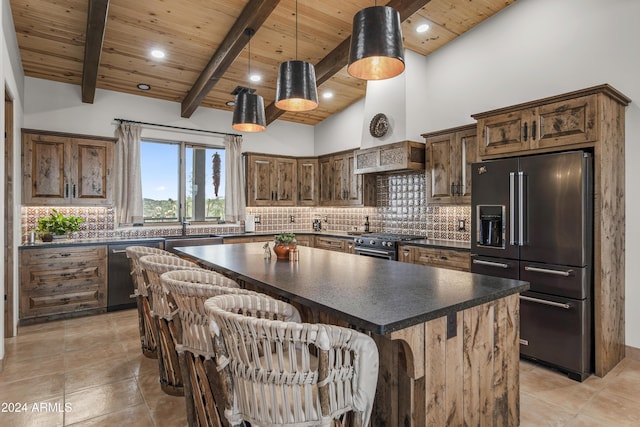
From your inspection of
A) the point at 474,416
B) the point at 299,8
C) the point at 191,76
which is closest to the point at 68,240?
the point at 191,76

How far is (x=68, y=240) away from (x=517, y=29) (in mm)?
6071

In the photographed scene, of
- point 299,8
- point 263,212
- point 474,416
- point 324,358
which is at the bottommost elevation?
point 474,416

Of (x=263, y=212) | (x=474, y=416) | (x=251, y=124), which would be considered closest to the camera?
(x=474, y=416)

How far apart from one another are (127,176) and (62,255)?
4.59 feet

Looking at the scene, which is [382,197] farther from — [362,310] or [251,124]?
[362,310]

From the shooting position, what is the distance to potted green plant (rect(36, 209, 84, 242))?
443 centimetres

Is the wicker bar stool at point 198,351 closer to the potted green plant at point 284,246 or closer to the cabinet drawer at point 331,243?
the potted green plant at point 284,246

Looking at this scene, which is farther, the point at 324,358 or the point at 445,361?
the point at 445,361

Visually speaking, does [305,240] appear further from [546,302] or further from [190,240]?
[546,302]

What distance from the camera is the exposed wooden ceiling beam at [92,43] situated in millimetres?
3301

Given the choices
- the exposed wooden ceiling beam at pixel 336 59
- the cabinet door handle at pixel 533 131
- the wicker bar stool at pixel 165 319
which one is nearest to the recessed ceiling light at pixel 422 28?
the exposed wooden ceiling beam at pixel 336 59

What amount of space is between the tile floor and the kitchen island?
0.74 meters

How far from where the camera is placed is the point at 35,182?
170 inches

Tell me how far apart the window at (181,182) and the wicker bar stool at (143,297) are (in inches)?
107
